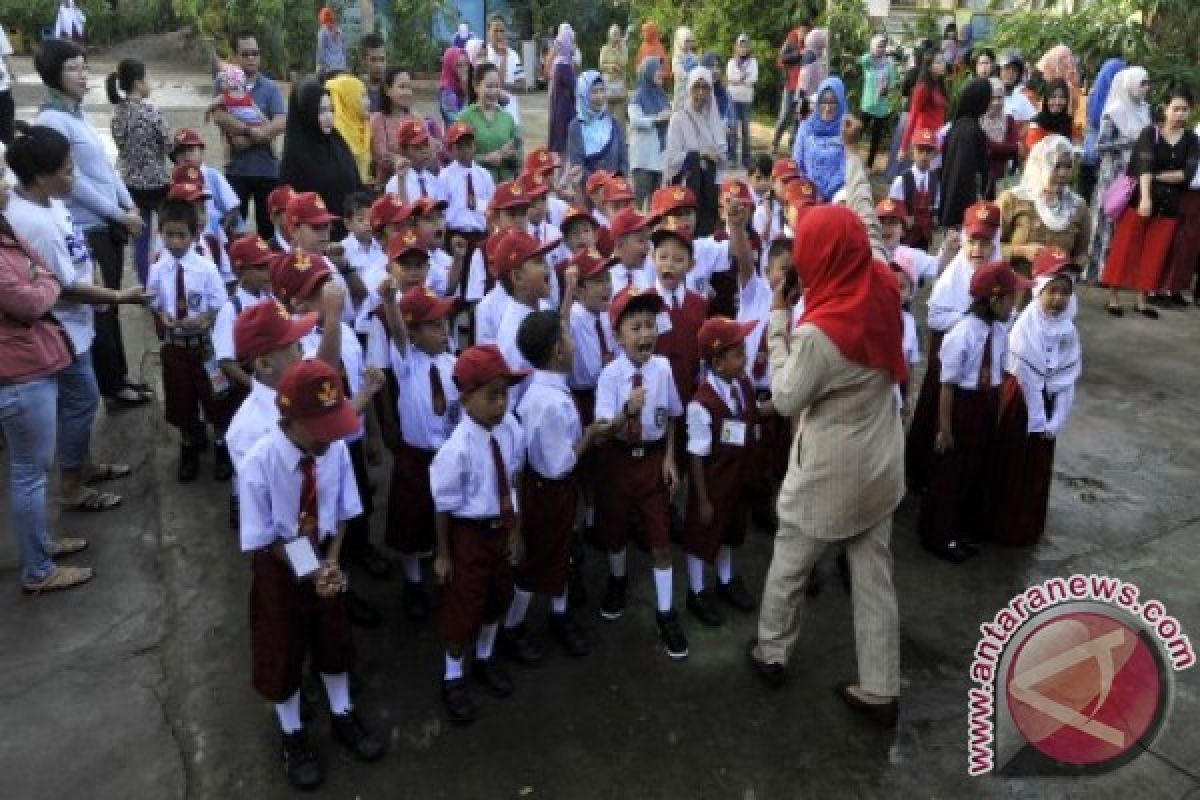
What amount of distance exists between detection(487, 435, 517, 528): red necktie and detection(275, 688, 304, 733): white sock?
0.95 meters

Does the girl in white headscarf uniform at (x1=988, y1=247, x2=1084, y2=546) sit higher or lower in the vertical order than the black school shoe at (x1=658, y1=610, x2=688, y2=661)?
higher

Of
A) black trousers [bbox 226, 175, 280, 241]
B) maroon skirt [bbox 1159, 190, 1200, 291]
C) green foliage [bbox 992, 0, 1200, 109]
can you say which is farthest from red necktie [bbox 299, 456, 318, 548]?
green foliage [bbox 992, 0, 1200, 109]

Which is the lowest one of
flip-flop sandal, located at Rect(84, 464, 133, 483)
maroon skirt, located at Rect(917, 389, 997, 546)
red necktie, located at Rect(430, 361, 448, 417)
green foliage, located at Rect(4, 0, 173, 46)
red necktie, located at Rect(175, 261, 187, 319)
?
flip-flop sandal, located at Rect(84, 464, 133, 483)

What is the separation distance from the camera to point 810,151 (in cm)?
797

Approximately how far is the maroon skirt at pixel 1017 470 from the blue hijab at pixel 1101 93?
6675 mm

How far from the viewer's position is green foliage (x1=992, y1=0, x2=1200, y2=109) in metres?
11.9

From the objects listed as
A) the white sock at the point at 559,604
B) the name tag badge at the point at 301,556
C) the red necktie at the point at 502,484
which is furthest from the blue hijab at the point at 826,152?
the name tag badge at the point at 301,556

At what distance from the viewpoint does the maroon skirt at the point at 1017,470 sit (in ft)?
16.0

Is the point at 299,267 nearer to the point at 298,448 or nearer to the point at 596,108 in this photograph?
the point at 298,448

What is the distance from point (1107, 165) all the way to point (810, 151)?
11.4 feet

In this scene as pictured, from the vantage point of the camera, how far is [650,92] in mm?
9148

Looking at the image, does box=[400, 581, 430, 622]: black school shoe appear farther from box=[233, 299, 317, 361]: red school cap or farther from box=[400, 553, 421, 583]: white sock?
box=[233, 299, 317, 361]: red school cap

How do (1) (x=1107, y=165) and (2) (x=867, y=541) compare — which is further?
(1) (x=1107, y=165)

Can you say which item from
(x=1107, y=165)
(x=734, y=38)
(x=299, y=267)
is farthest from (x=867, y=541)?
(x=734, y=38)
